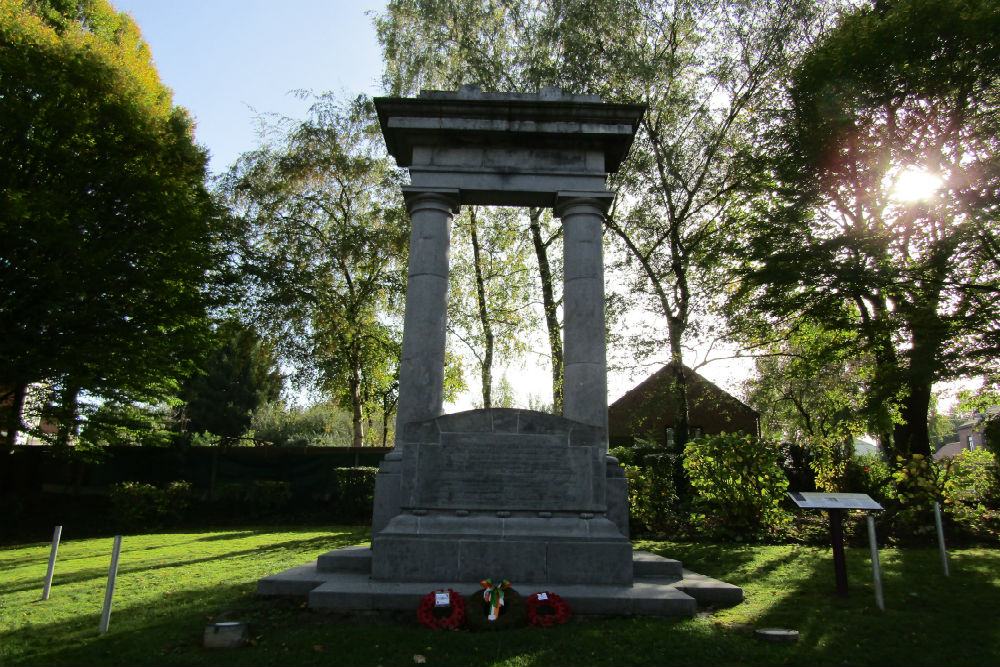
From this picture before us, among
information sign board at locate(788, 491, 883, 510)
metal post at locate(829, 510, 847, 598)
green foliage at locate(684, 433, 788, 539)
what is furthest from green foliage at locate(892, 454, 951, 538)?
information sign board at locate(788, 491, 883, 510)

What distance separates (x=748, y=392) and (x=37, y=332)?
2544 cm

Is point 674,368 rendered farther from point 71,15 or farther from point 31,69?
point 71,15

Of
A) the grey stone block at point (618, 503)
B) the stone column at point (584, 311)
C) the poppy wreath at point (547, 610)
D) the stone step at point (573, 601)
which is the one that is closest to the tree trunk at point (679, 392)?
the stone column at point (584, 311)

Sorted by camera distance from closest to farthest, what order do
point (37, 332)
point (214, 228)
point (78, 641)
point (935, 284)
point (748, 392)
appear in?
point (78, 641)
point (935, 284)
point (37, 332)
point (214, 228)
point (748, 392)

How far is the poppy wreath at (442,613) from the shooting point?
6156 mm

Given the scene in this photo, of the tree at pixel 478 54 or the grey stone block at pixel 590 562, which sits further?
the tree at pixel 478 54

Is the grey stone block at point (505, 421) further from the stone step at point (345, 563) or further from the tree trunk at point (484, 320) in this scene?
the tree trunk at point (484, 320)

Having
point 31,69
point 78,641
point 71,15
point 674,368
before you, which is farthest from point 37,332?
point 674,368

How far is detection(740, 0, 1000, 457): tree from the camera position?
35.0 ft

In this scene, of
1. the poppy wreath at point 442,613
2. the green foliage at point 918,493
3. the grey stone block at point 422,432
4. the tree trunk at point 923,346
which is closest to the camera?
the poppy wreath at point 442,613

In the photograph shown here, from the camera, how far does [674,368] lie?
1620 centimetres

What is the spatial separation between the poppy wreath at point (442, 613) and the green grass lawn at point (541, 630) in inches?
5.5

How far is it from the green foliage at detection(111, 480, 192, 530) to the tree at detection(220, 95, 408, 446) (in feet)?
20.0

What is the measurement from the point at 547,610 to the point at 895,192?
12.6 metres
